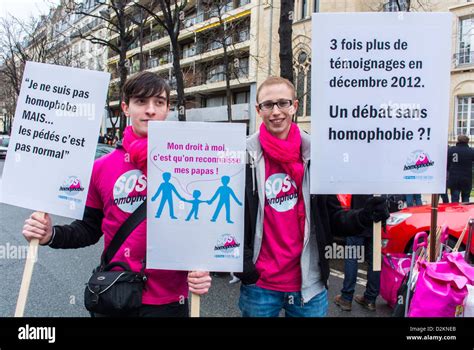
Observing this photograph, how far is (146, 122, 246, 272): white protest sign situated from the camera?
1.89 meters

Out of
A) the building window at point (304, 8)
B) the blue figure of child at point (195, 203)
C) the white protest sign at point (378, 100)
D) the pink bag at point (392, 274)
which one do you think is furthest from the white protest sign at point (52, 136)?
the building window at point (304, 8)

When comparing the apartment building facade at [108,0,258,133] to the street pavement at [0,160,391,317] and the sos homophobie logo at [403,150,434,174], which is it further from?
the sos homophobie logo at [403,150,434,174]

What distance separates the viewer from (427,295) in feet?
7.29

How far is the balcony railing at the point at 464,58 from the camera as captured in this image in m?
17.3

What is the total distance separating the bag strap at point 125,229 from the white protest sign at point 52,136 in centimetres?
25

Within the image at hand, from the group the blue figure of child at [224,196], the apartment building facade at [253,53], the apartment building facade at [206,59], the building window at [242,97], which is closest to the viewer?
the blue figure of child at [224,196]

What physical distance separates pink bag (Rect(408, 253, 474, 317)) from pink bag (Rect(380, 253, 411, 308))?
1251 mm

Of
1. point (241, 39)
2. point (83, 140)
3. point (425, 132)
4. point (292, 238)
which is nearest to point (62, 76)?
point (83, 140)

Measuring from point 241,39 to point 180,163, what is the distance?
94.9ft

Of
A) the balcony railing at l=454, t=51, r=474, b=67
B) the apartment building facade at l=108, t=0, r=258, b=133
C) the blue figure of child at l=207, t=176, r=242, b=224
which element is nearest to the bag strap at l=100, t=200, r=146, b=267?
the blue figure of child at l=207, t=176, r=242, b=224

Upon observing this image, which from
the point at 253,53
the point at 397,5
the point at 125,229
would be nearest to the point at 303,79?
the point at 397,5

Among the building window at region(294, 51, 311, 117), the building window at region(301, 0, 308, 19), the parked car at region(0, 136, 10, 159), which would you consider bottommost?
the parked car at region(0, 136, 10, 159)

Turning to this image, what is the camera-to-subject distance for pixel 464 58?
17.5 m

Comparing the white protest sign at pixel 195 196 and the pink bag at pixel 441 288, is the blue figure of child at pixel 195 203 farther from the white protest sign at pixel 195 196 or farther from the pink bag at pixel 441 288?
the pink bag at pixel 441 288
